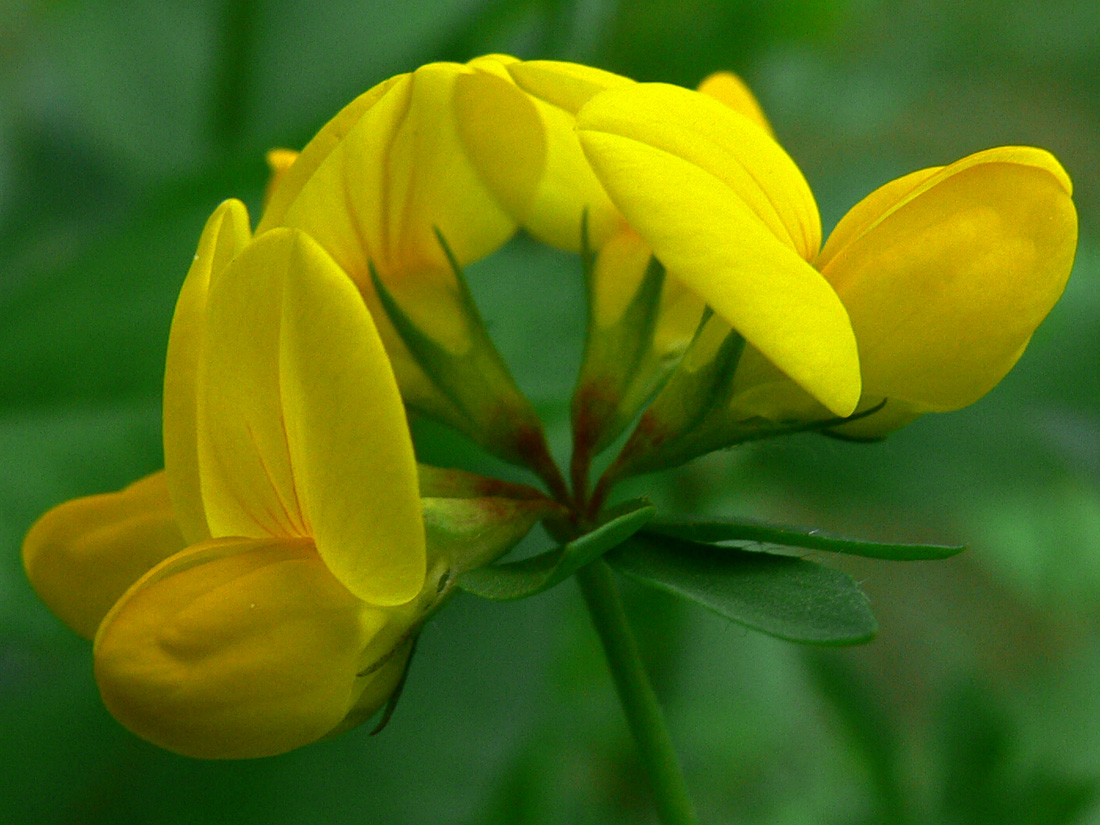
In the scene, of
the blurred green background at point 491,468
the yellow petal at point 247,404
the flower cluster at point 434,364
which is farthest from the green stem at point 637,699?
the blurred green background at point 491,468

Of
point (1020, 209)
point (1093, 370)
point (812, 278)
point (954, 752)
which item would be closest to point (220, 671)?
point (812, 278)

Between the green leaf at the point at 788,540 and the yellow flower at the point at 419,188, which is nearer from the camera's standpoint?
the green leaf at the point at 788,540

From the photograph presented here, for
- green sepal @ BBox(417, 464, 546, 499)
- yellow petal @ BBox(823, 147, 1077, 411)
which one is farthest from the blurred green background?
yellow petal @ BBox(823, 147, 1077, 411)

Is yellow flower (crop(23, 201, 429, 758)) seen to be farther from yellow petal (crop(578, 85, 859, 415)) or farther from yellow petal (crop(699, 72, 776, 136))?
yellow petal (crop(699, 72, 776, 136))

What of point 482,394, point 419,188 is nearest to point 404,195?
point 419,188

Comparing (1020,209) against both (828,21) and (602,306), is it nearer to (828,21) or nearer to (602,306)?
(602,306)

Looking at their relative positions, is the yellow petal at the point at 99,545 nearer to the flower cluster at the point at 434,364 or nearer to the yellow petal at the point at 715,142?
the flower cluster at the point at 434,364
